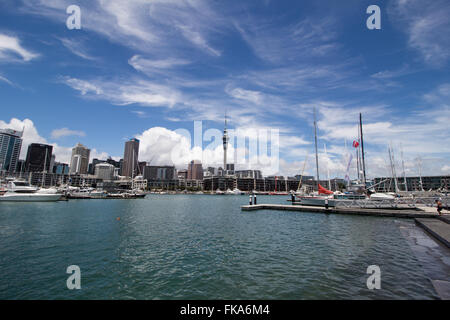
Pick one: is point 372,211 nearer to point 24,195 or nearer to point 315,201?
point 315,201

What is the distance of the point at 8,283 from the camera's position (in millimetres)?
10922

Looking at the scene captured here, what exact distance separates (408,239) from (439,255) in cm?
538

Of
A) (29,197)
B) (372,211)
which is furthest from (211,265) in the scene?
(29,197)

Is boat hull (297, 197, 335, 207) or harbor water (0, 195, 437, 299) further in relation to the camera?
boat hull (297, 197, 335, 207)

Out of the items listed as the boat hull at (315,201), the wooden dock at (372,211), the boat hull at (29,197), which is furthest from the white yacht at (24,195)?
the boat hull at (315,201)

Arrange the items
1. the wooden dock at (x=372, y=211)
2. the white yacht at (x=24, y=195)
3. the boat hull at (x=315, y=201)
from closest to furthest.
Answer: the wooden dock at (x=372, y=211)
the boat hull at (x=315, y=201)
the white yacht at (x=24, y=195)

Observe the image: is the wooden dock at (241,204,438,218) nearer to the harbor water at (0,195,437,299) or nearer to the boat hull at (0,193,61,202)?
the harbor water at (0,195,437,299)

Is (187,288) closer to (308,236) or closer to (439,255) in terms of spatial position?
(308,236)

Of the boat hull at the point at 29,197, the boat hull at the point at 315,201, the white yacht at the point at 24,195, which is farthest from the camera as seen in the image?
the white yacht at the point at 24,195

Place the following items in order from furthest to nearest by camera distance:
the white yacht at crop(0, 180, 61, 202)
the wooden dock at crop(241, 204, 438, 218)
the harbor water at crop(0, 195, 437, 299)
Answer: the white yacht at crop(0, 180, 61, 202), the wooden dock at crop(241, 204, 438, 218), the harbor water at crop(0, 195, 437, 299)

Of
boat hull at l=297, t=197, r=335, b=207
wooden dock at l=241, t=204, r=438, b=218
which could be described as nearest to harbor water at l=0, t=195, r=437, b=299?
wooden dock at l=241, t=204, r=438, b=218

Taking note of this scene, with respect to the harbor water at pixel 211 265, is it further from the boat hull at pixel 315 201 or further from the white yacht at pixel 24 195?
the white yacht at pixel 24 195

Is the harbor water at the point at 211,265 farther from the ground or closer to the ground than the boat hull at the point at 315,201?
closer to the ground
